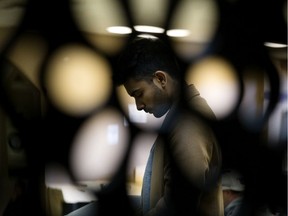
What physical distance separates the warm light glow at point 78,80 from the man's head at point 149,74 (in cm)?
4

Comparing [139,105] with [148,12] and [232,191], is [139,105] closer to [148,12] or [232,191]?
[148,12]

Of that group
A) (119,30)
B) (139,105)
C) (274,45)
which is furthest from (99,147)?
(274,45)

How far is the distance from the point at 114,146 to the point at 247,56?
379 millimetres

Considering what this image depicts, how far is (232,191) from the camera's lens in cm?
91

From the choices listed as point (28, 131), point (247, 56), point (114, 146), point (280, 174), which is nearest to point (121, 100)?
point (114, 146)

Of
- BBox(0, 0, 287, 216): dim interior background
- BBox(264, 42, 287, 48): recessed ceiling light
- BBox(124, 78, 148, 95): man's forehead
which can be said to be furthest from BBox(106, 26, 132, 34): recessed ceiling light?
BBox(264, 42, 287, 48): recessed ceiling light

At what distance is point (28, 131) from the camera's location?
0.81m

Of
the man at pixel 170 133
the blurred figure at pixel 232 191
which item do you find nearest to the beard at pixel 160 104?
the man at pixel 170 133

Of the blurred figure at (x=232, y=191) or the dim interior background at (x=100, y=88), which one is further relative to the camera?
the blurred figure at (x=232, y=191)

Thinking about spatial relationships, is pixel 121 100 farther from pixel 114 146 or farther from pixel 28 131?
pixel 28 131

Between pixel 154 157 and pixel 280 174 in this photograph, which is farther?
pixel 280 174

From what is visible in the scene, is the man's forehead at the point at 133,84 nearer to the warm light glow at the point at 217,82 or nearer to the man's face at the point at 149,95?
the man's face at the point at 149,95

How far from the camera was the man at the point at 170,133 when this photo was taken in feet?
2.75

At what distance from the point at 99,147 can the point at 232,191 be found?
0.34 meters
